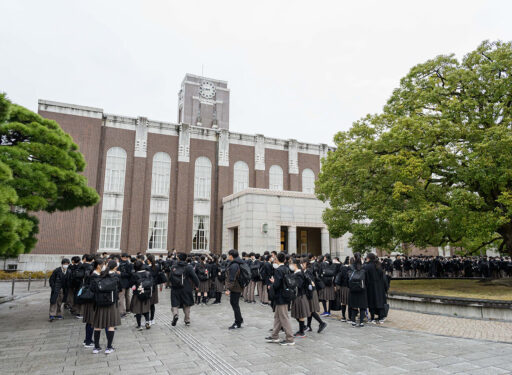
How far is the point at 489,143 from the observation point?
38.3 feet

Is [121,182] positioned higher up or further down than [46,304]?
higher up

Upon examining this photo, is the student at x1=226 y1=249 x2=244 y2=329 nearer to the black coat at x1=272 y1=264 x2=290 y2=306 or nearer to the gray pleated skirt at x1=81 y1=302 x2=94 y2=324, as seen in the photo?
the black coat at x1=272 y1=264 x2=290 y2=306

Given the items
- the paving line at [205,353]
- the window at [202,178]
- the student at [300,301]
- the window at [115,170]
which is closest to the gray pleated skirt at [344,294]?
the student at [300,301]

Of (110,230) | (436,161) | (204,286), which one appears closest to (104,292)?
(204,286)

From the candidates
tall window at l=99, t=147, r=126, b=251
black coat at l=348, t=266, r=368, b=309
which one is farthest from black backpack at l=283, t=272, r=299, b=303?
tall window at l=99, t=147, r=126, b=251

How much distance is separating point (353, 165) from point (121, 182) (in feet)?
64.2

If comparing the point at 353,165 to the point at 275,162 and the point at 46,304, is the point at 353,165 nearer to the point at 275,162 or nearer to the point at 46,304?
the point at 46,304

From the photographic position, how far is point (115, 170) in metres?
27.0

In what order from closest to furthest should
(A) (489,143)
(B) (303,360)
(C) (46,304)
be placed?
(B) (303,360) → (A) (489,143) → (C) (46,304)

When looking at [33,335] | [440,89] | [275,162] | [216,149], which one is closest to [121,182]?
[216,149]

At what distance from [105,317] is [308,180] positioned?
27882 mm

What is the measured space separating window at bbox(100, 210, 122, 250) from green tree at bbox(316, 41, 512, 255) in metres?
17.8

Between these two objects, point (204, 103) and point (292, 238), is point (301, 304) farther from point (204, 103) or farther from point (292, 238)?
point (204, 103)

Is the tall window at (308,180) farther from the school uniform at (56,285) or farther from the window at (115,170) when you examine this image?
the school uniform at (56,285)
